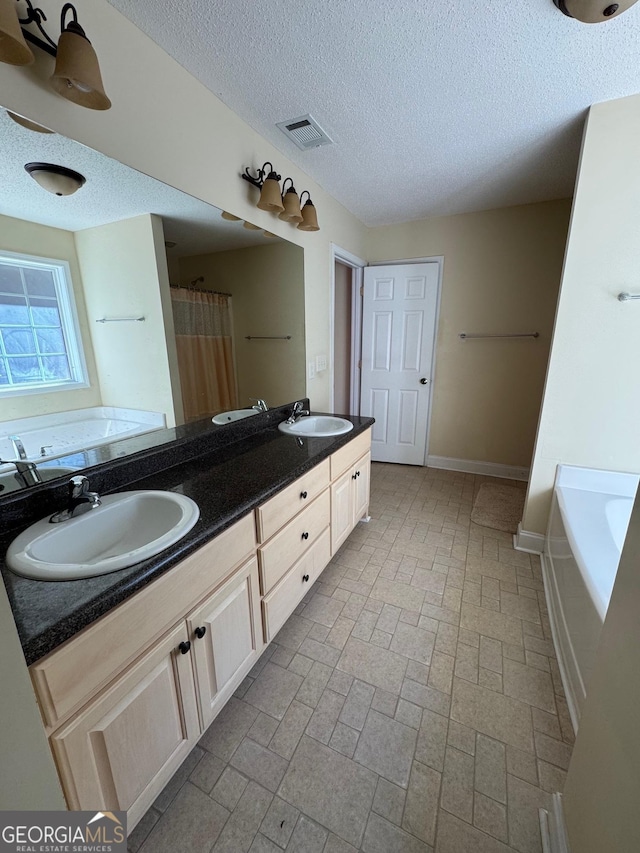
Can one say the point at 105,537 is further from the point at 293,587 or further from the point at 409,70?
the point at 409,70

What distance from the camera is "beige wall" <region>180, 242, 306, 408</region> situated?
1820mm

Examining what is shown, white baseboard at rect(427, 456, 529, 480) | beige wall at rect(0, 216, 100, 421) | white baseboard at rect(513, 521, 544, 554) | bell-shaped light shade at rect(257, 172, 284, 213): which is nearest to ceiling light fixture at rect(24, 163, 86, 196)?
beige wall at rect(0, 216, 100, 421)

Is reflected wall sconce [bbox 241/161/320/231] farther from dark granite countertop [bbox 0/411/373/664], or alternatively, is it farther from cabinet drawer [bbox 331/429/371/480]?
cabinet drawer [bbox 331/429/371/480]

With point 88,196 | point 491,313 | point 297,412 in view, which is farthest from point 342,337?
point 88,196

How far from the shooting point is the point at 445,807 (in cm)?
100

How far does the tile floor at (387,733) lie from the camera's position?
955 millimetres

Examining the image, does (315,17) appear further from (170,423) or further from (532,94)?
(170,423)

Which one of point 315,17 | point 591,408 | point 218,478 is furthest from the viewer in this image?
point 591,408

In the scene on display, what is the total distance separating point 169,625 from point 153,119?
172 centimetres

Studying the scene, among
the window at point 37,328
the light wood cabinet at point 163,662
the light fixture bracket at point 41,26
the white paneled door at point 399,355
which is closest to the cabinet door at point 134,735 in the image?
the light wood cabinet at point 163,662

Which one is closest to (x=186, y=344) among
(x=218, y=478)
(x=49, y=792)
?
(x=218, y=478)

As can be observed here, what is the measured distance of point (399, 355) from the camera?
3.45 meters

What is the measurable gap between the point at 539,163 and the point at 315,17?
1.72m

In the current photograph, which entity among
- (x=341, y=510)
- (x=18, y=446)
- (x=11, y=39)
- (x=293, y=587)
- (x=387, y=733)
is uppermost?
(x=11, y=39)
